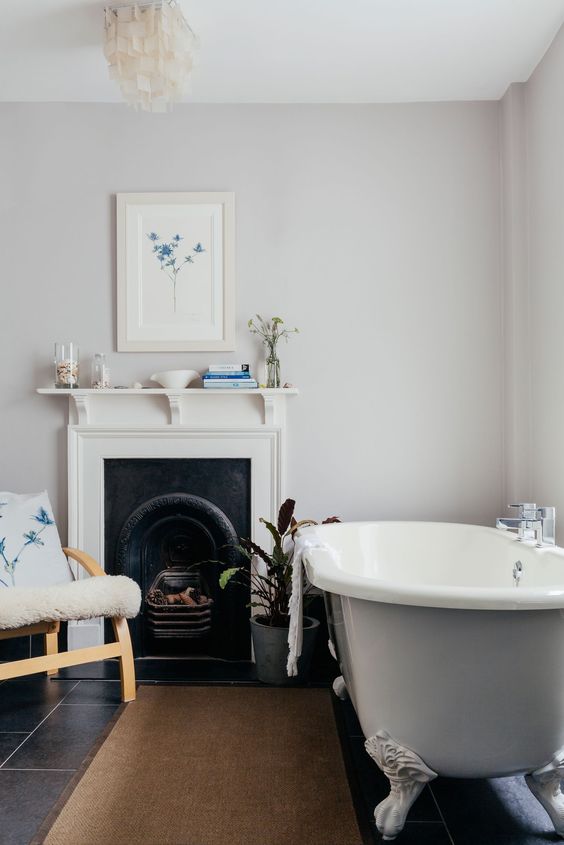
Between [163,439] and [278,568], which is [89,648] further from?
[163,439]

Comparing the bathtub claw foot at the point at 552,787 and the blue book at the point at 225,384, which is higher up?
the blue book at the point at 225,384

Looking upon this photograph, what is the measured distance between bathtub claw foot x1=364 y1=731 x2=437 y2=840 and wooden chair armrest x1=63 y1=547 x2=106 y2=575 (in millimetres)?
1462

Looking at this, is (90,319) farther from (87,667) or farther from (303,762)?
(303,762)

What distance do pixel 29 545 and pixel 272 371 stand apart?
4.31 ft

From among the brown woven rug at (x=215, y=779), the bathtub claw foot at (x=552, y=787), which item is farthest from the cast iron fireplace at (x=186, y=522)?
the bathtub claw foot at (x=552, y=787)

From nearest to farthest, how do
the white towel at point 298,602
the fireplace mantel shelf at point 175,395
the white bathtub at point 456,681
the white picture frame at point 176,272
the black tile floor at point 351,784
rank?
the white bathtub at point 456,681
the black tile floor at point 351,784
the white towel at point 298,602
the fireplace mantel shelf at point 175,395
the white picture frame at point 176,272

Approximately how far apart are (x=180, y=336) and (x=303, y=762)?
1924 mm

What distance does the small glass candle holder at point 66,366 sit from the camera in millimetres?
3072

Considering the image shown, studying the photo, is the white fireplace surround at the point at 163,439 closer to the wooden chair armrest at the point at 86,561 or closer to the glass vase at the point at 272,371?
the glass vase at the point at 272,371

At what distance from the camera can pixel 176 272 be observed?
10.4 ft

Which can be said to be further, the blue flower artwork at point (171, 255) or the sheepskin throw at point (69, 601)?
the blue flower artwork at point (171, 255)

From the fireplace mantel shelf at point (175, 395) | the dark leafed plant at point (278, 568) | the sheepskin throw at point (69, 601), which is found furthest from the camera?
the fireplace mantel shelf at point (175, 395)

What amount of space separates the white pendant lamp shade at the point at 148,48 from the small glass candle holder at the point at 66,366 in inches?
45.8

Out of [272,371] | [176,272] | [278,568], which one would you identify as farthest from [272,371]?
[278,568]
